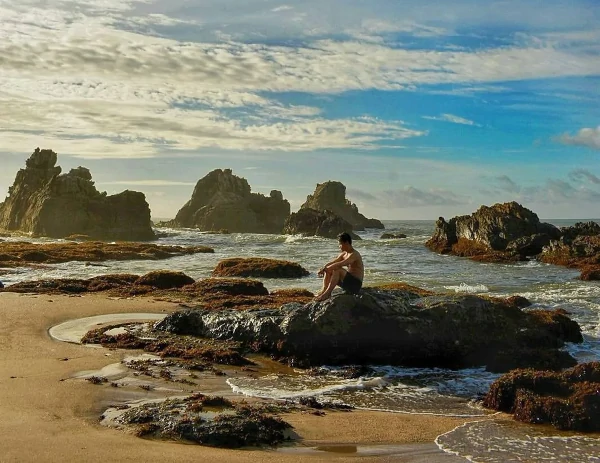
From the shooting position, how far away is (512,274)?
112 feet

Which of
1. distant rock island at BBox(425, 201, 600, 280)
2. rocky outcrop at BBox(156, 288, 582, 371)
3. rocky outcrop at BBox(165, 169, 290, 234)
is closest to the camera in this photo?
rocky outcrop at BBox(156, 288, 582, 371)

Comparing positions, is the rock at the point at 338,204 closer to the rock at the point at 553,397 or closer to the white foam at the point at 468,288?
the white foam at the point at 468,288

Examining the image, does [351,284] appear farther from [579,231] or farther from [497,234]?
[497,234]

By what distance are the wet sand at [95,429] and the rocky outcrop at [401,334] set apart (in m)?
3.07

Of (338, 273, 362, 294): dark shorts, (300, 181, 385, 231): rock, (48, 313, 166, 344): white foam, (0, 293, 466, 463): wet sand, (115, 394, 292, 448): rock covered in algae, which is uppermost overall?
(300, 181, 385, 231): rock

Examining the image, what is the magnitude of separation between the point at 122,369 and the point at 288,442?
455 cm

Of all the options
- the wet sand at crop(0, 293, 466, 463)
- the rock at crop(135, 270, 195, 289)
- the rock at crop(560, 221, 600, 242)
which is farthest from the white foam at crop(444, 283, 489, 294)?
the rock at crop(560, 221, 600, 242)

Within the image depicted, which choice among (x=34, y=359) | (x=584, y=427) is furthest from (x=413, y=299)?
(x=34, y=359)

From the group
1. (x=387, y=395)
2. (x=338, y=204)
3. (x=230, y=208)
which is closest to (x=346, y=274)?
(x=387, y=395)

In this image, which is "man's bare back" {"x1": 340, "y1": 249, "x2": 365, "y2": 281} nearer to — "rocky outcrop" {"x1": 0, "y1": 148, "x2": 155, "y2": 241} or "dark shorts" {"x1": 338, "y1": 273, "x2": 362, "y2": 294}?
"dark shorts" {"x1": 338, "y1": 273, "x2": 362, "y2": 294}

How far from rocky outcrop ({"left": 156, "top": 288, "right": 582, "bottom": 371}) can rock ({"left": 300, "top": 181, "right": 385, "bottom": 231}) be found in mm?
135215

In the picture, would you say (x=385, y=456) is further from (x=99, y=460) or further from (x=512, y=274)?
(x=512, y=274)

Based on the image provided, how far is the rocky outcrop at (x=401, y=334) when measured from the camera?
1183 centimetres

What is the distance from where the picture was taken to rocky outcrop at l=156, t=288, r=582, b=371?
1183 centimetres
